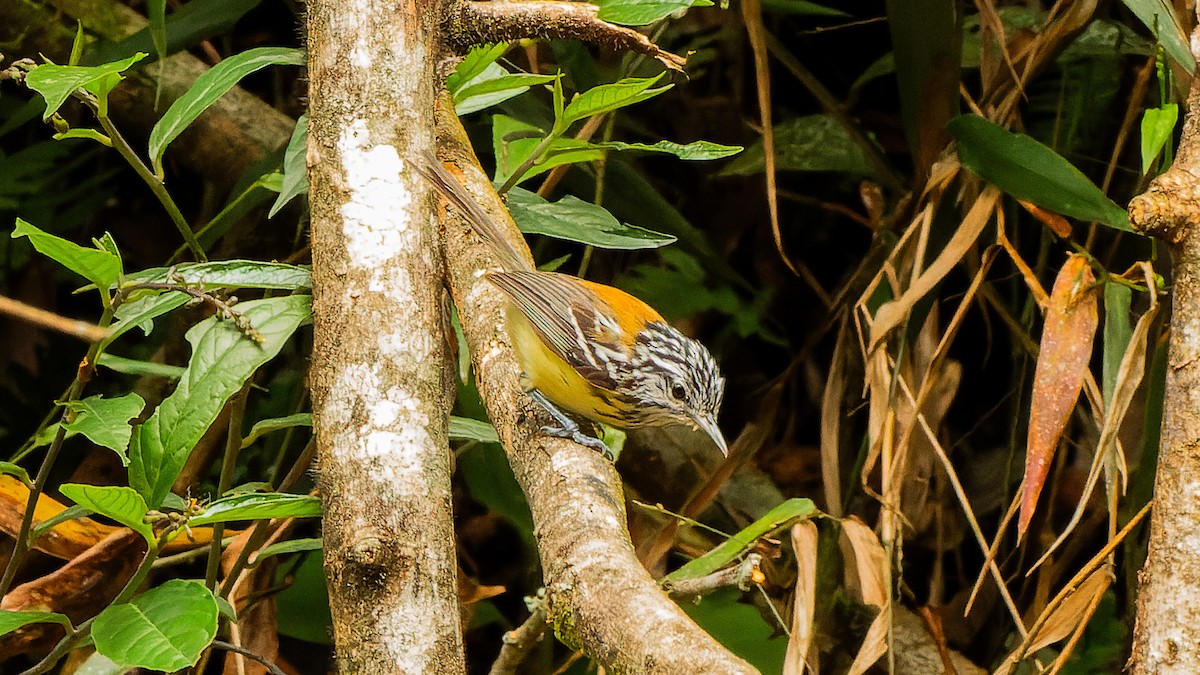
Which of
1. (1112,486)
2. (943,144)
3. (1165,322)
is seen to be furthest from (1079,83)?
(1112,486)

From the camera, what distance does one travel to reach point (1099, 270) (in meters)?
2.37

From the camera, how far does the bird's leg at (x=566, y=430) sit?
1900 mm

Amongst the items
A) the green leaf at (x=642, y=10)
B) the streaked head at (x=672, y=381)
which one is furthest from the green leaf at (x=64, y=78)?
the streaked head at (x=672, y=381)

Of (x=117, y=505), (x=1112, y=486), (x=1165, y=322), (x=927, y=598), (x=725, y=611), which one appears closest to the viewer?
(x=117, y=505)

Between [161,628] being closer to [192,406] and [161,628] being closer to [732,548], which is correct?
[192,406]

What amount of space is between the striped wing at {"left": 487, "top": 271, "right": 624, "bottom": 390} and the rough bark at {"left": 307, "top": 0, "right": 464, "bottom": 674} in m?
0.17

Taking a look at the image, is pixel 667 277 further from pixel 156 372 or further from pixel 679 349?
pixel 156 372

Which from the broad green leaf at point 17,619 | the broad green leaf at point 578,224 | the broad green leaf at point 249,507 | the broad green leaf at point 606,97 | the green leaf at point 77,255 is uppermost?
the broad green leaf at point 606,97

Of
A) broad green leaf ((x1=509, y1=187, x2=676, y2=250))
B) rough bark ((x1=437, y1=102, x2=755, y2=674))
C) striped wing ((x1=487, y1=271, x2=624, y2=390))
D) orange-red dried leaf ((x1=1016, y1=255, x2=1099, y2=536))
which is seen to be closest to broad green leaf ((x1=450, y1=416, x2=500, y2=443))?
rough bark ((x1=437, y1=102, x2=755, y2=674))

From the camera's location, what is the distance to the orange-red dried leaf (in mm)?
2100

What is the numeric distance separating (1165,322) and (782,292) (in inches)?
63.6

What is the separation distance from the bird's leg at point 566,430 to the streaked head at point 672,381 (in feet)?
0.69

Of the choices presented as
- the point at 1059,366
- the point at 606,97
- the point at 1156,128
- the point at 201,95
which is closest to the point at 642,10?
the point at 606,97

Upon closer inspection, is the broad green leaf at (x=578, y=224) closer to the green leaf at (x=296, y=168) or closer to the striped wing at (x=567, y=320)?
the striped wing at (x=567, y=320)
